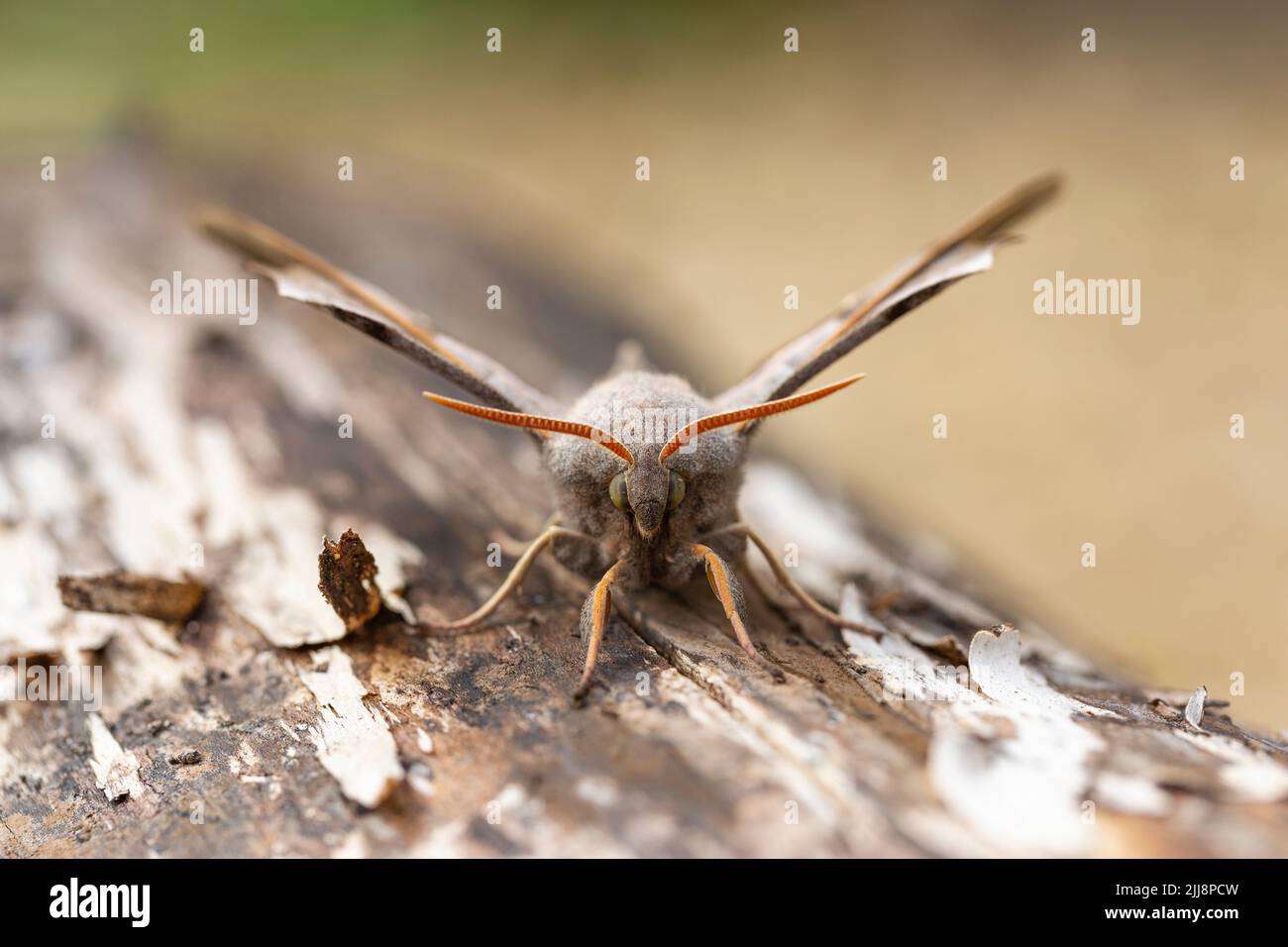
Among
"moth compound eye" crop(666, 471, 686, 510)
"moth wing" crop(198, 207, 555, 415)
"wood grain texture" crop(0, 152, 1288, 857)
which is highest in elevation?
"moth wing" crop(198, 207, 555, 415)

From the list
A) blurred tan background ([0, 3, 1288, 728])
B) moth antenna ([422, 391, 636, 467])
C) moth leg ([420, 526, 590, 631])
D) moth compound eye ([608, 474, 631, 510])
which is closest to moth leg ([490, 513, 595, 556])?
moth leg ([420, 526, 590, 631])

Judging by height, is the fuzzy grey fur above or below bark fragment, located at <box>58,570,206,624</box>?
above

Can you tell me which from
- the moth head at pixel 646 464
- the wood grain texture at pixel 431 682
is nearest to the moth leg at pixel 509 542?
the wood grain texture at pixel 431 682

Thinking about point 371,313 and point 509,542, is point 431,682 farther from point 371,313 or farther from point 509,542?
point 371,313

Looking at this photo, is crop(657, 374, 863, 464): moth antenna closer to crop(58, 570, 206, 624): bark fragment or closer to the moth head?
the moth head

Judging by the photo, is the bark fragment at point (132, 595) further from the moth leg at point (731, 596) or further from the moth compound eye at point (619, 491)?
the moth leg at point (731, 596)

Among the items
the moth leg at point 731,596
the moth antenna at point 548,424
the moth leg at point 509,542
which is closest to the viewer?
the moth antenna at point 548,424

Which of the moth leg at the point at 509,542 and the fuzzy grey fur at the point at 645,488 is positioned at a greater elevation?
the fuzzy grey fur at the point at 645,488
